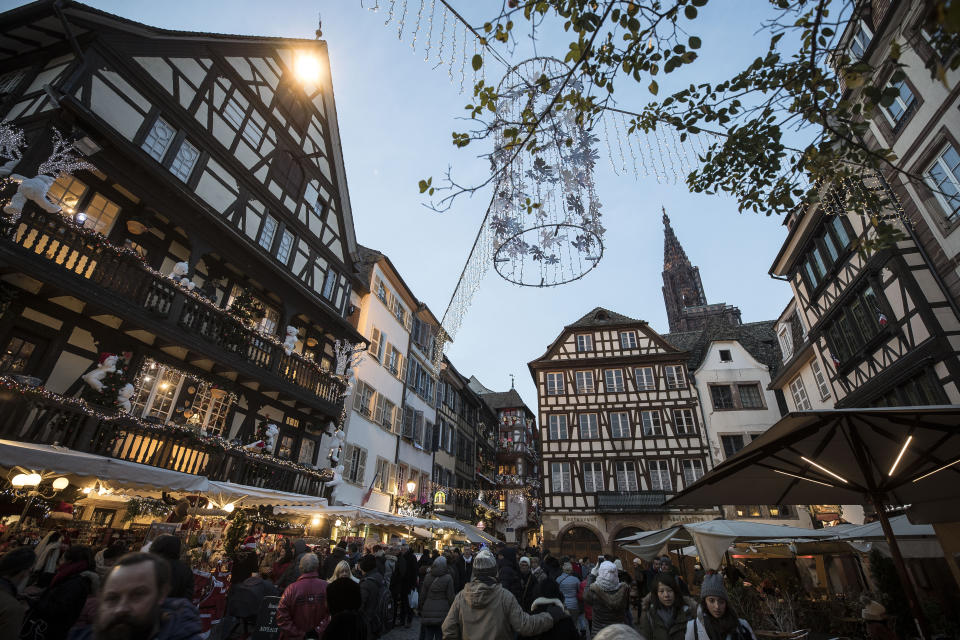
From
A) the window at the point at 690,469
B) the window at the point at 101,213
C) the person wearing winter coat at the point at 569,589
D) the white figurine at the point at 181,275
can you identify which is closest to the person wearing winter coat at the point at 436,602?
the person wearing winter coat at the point at 569,589

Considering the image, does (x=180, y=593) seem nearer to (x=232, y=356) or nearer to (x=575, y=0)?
(x=575, y=0)

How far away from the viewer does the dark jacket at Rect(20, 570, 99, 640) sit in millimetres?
4129

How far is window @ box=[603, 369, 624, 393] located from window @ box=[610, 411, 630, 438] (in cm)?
162

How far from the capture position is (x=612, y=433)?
1148 inches

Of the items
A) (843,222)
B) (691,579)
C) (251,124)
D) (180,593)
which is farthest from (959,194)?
(691,579)

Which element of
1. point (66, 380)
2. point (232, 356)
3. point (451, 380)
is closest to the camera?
point (66, 380)

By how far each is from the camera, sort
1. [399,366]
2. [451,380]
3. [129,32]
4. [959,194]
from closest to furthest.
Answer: [959,194]
[129,32]
[399,366]
[451,380]

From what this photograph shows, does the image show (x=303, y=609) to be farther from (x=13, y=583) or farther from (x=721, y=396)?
(x=721, y=396)

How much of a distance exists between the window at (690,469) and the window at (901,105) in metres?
20.2

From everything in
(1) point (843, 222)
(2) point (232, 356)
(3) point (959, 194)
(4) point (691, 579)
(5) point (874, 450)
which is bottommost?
(4) point (691, 579)

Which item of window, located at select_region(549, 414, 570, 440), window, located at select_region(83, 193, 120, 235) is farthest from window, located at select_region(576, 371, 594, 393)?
window, located at select_region(83, 193, 120, 235)

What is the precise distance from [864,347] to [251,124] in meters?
20.1

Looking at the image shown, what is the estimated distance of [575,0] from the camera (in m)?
4.26

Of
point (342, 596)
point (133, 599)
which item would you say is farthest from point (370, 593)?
point (133, 599)
